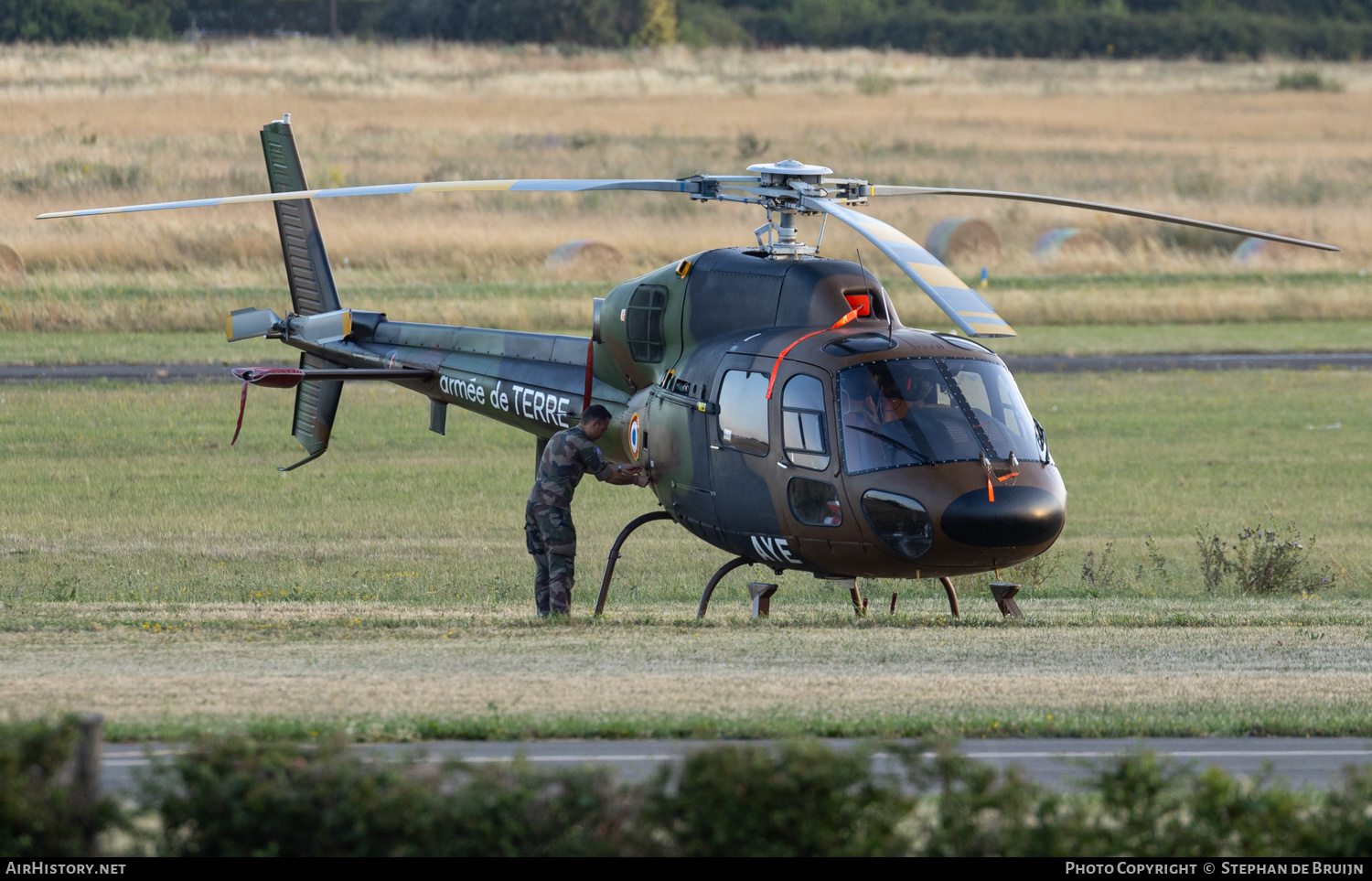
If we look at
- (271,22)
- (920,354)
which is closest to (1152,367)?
(920,354)

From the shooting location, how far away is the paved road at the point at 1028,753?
865 cm

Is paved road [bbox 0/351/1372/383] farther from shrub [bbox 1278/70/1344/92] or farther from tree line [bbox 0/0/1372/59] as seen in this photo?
tree line [bbox 0/0/1372/59]

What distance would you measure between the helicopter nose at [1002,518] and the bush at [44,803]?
7267mm

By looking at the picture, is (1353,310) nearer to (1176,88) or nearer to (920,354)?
(920,354)

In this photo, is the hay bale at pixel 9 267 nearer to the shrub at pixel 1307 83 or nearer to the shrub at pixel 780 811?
the shrub at pixel 780 811

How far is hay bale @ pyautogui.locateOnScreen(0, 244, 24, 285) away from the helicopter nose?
34.5m

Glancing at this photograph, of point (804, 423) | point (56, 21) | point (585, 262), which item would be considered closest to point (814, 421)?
point (804, 423)

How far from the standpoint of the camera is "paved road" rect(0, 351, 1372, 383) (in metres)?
32.5

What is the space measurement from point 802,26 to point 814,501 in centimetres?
10633

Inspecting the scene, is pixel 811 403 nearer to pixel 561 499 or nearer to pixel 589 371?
pixel 561 499

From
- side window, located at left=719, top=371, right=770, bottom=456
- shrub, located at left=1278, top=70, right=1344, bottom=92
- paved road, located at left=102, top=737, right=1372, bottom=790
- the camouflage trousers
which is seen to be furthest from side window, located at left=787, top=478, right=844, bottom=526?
shrub, located at left=1278, top=70, right=1344, bottom=92

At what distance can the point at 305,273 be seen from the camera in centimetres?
2036

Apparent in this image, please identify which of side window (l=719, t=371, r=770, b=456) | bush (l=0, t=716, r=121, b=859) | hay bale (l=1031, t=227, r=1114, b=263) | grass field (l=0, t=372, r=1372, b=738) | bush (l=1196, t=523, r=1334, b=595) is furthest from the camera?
hay bale (l=1031, t=227, r=1114, b=263)
